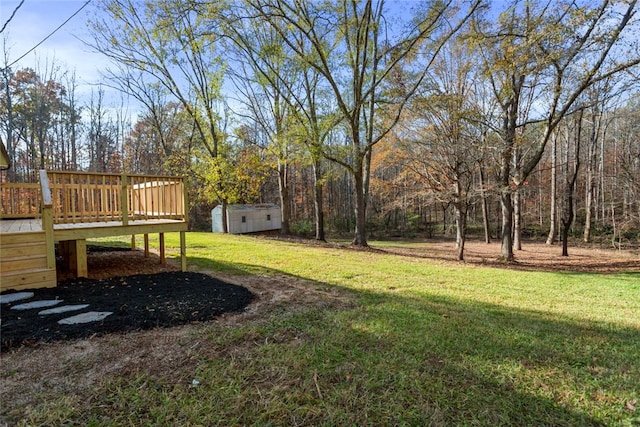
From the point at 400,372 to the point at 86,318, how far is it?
3.34 metres

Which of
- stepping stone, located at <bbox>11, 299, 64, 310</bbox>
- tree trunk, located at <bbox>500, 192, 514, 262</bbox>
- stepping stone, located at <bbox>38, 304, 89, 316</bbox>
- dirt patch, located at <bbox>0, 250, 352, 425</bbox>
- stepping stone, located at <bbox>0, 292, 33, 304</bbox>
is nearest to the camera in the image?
dirt patch, located at <bbox>0, 250, 352, 425</bbox>

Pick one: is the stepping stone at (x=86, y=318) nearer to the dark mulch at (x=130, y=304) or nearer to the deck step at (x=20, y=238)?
the dark mulch at (x=130, y=304)

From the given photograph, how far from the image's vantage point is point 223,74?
16000mm

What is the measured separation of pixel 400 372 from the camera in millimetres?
2570

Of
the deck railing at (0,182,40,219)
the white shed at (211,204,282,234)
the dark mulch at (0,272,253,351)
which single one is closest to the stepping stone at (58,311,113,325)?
the dark mulch at (0,272,253,351)

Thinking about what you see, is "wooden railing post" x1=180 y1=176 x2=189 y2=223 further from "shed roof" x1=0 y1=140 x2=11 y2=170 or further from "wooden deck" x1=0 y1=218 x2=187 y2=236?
"shed roof" x1=0 y1=140 x2=11 y2=170

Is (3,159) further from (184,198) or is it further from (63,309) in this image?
(63,309)

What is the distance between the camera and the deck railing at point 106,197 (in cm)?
532

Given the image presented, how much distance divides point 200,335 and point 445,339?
2.47m

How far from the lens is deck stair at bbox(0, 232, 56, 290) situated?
14.2ft

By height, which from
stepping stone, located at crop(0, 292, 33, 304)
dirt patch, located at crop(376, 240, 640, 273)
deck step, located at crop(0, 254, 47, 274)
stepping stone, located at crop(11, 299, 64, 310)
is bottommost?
dirt patch, located at crop(376, 240, 640, 273)

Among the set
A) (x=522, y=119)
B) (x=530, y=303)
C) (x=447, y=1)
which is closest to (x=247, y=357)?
(x=530, y=303)

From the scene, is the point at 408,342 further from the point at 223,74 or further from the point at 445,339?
the point at 223,74

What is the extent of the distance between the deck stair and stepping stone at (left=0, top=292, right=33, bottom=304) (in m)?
0.26
